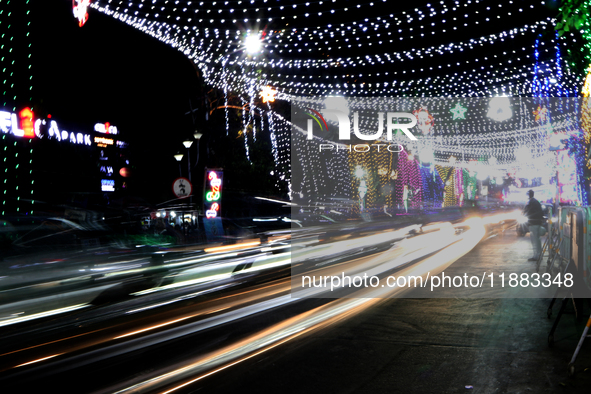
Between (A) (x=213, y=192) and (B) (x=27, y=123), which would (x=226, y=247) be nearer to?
(A) (x=213, y=192)

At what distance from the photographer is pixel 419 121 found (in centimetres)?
1070

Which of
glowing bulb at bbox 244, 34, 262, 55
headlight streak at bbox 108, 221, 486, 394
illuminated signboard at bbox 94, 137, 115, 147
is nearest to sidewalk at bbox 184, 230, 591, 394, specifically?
headlight streak at bbox 108, 221, 486, 394

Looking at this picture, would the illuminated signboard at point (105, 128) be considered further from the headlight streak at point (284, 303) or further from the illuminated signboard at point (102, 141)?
the headlight streak at point (284, 303)

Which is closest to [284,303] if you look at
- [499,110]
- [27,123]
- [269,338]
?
[269,338]

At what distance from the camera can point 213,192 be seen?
17250mm

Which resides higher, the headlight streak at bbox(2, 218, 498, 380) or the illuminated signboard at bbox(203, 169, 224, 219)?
the illuminated signboard at bbox(203, 169, 224, 219)

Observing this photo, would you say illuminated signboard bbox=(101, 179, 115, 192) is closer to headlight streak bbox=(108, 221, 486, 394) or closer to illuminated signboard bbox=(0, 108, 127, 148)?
illuminated signboard bbox=(0, 108, 127, 148)

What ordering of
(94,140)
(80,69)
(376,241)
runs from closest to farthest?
(376,241) → (80,69) → (94,140)

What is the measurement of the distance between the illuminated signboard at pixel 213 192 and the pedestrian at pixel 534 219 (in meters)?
10.1

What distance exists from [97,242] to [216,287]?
2469 mm

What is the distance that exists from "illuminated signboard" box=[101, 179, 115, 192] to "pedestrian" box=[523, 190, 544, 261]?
25.8 m

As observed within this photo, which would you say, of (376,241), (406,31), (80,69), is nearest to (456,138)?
(406,31)

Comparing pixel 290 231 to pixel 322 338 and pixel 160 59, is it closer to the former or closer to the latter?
pixel 322 338

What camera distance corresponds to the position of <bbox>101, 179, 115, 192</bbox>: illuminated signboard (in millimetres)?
30288
